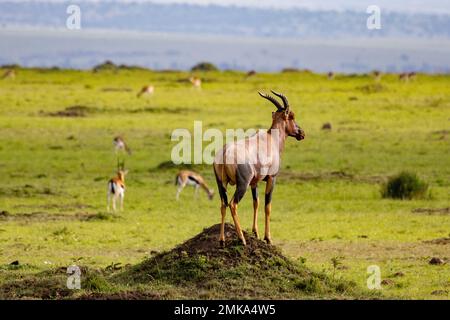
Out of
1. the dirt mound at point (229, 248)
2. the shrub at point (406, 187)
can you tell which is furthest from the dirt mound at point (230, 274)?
the shrub at point (406, 187)

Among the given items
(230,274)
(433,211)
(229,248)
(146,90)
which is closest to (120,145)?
(433,211)

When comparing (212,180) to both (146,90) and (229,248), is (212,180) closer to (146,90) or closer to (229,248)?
(229,248)

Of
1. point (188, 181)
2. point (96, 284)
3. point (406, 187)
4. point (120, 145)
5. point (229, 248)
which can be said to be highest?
point (120, 145)

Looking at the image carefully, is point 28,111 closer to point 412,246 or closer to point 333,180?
point 333,180

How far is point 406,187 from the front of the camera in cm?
2109

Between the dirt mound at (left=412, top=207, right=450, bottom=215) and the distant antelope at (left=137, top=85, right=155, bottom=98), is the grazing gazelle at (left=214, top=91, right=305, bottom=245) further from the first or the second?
the distant antelope at (left=137, top=85, right=155, bottom=98)

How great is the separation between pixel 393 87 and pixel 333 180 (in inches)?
1063

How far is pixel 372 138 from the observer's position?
100 ft

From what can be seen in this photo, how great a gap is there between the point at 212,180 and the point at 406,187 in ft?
15.2

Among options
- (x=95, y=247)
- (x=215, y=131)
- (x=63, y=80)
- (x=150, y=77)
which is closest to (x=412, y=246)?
(x=95, y=247)

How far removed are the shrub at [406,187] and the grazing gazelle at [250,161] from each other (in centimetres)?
980

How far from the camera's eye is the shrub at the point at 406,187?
21062 millimetres

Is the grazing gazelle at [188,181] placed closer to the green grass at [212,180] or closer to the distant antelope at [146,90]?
the green grass at [212,180]

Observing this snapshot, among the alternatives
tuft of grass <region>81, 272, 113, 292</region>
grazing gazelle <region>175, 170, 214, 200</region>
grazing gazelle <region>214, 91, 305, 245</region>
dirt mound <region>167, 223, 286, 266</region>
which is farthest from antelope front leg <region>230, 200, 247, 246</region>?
grazing gazelle <region>175, 170, 214, 200</region>
